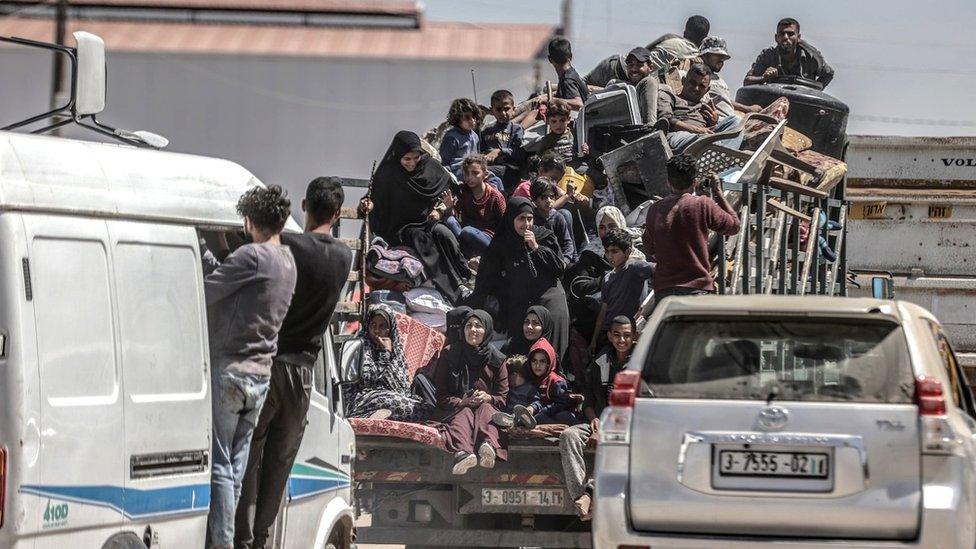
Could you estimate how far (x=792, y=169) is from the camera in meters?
11.7

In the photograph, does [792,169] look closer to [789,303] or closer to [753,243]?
[753,243]

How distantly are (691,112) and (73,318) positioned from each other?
8575 mm

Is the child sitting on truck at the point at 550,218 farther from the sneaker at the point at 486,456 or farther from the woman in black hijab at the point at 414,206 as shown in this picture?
the sneaker at the point at 486,456

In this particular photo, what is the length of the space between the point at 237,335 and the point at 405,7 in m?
44.3

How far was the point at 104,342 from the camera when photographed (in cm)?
571

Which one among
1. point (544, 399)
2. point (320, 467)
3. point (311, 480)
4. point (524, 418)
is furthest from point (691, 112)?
point (311, 480)

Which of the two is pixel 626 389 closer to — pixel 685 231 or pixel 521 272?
pixel 685 231

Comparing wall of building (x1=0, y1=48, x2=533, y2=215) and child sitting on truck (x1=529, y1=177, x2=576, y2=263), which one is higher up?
wall of building (x1=0, y1=48, x2=533, y2=215)

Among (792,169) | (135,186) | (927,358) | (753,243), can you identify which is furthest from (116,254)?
(792,169)

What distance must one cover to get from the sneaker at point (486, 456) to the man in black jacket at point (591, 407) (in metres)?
0.41

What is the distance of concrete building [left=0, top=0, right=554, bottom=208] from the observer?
43562 millimetres

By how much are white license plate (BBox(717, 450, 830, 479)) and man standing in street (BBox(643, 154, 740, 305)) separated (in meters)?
3.61

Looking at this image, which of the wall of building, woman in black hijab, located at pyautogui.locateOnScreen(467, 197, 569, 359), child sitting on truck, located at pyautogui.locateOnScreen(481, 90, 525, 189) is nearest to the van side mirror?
woman in black hijab, located at pyautogui.locateOnScreen(467, 197, 569, 359)

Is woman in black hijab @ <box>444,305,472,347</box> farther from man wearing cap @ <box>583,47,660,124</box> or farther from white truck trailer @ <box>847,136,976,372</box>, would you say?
white truck trailer @ <box>847,136,976,372</box>
